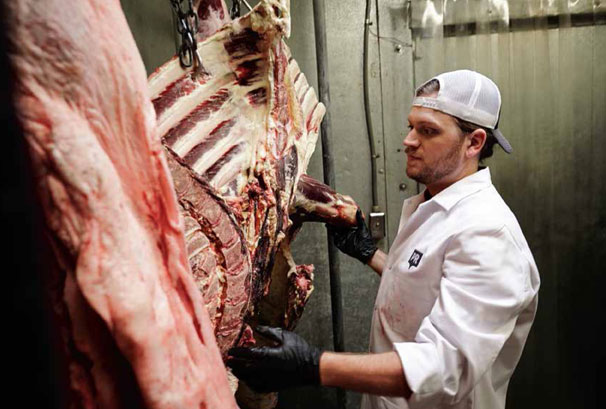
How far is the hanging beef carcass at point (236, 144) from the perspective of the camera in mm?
1195

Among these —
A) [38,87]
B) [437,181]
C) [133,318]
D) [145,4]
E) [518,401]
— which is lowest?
[518,401]

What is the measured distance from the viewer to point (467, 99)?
1.68m

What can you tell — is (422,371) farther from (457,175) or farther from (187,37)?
(187,37)

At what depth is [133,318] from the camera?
1.67ft

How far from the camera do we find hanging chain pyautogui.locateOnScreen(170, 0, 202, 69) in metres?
1.26

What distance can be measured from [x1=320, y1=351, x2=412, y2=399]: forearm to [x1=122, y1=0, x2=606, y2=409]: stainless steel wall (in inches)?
68.5

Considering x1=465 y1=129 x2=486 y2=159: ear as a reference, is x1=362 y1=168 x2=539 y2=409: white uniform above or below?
below

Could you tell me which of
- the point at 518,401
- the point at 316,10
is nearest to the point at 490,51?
the point at 316,10

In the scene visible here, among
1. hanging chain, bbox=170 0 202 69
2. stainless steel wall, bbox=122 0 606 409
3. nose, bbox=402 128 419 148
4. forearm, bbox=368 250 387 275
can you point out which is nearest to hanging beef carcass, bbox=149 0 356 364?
hanging chain, bbox=170 0 202 69

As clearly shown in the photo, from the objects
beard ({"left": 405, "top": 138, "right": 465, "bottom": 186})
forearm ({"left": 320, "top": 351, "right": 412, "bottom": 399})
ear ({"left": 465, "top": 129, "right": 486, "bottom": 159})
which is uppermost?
ear ({"left": 465, "top": 129, "right": 486, "bottom": 159})

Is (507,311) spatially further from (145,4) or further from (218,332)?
(145,4)

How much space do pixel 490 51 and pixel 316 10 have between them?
1.16 metres

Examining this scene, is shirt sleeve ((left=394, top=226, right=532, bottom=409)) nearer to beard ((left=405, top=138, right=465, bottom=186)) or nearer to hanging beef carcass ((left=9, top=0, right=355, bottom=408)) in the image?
beard ((left=405, top=138, right=465, bottom=186))

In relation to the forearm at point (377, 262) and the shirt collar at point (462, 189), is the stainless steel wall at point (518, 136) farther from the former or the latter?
the shirt collar at point (462, 189)
